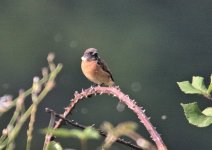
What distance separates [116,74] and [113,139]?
72.4 feet

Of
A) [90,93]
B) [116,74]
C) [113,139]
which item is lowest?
[113,139]

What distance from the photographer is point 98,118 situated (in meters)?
21.2

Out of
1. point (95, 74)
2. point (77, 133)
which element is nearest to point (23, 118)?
point (77, 133)

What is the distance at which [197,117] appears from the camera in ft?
5.14

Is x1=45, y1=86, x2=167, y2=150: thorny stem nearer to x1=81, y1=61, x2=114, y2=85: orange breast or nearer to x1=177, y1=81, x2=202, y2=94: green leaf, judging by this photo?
x1=177, y1=81, x2=202, y2=94: green leaf

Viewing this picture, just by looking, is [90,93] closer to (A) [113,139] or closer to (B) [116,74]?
(A) [113,139]

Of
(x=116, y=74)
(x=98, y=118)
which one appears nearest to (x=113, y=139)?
(x=98, y=118)

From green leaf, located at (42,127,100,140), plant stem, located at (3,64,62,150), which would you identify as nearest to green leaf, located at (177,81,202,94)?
plant stem, located at (3,64,62,150)

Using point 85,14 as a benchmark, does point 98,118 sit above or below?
below

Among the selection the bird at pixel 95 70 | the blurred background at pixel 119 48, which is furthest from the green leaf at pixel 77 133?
the blurred background at pixel 119 48

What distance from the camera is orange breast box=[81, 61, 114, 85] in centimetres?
486

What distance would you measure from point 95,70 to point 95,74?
2.0 inches

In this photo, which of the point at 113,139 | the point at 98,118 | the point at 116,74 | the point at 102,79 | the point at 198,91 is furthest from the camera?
the point at 116,74

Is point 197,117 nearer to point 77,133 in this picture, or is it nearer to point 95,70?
point 77,133
